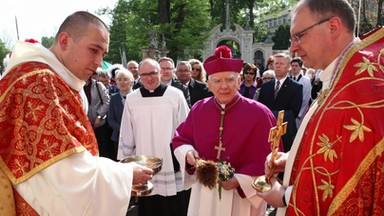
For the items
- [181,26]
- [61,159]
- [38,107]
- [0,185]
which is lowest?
[0,185]

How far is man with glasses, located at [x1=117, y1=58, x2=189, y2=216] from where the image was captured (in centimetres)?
477

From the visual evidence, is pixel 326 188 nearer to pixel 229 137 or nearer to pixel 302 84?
pixel 229 137

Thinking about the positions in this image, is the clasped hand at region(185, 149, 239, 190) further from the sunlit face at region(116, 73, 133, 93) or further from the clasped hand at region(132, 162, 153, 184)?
the sunlit face at region(116, 73, 133, 93)

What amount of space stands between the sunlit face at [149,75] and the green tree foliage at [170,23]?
59.8 ft

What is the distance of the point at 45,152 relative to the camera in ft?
6.03

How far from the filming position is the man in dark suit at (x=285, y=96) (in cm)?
572

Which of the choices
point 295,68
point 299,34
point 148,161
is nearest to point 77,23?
point 148,161

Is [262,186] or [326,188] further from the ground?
[326,188]

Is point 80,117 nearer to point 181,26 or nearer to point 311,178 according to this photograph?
point 311,178

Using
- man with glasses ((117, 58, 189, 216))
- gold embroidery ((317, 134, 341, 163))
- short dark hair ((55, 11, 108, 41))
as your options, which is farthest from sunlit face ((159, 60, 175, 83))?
gold embroidery ((317, 134, 341, 163))

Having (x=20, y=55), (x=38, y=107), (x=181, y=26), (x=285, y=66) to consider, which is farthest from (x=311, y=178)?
(x=181, y=26)

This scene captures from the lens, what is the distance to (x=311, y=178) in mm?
1610

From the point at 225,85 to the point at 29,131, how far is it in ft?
6.21

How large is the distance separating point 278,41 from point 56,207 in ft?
165
